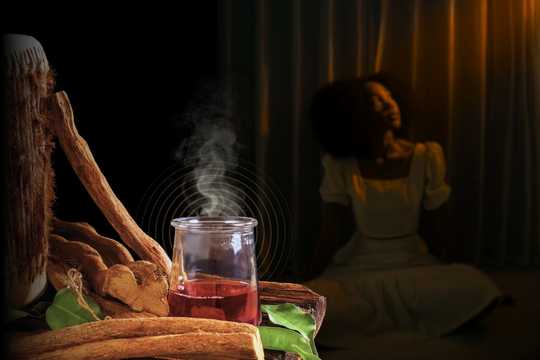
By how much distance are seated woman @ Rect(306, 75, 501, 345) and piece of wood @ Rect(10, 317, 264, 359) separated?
81 cm

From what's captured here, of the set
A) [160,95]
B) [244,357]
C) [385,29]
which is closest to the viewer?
[244,357]

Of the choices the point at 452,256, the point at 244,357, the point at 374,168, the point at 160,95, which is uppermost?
the point at 160,95

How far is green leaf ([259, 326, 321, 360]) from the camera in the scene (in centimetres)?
47

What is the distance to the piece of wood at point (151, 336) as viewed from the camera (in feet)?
1.27

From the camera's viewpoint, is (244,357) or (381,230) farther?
(381,230)

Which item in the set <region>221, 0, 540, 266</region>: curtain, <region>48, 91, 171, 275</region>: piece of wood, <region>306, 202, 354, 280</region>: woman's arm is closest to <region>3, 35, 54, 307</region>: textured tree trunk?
<region>48, 91, 171, 275</region>: piece of wood

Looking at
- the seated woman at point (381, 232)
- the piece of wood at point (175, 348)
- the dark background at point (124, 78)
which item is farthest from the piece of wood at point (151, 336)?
the seated woman at point (381, 232)

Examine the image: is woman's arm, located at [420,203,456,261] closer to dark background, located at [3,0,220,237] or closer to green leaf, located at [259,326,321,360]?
dark background, located at [3,0,220,237]

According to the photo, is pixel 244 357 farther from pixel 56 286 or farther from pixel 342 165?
pixel 342 165

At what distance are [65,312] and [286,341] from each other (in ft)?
0.62

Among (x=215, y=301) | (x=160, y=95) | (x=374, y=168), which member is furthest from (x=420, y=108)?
(x=215, y=301)

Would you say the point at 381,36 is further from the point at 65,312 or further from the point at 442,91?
the point at 65,312

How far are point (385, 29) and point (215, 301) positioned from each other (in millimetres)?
910

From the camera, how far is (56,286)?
1.89 feet
